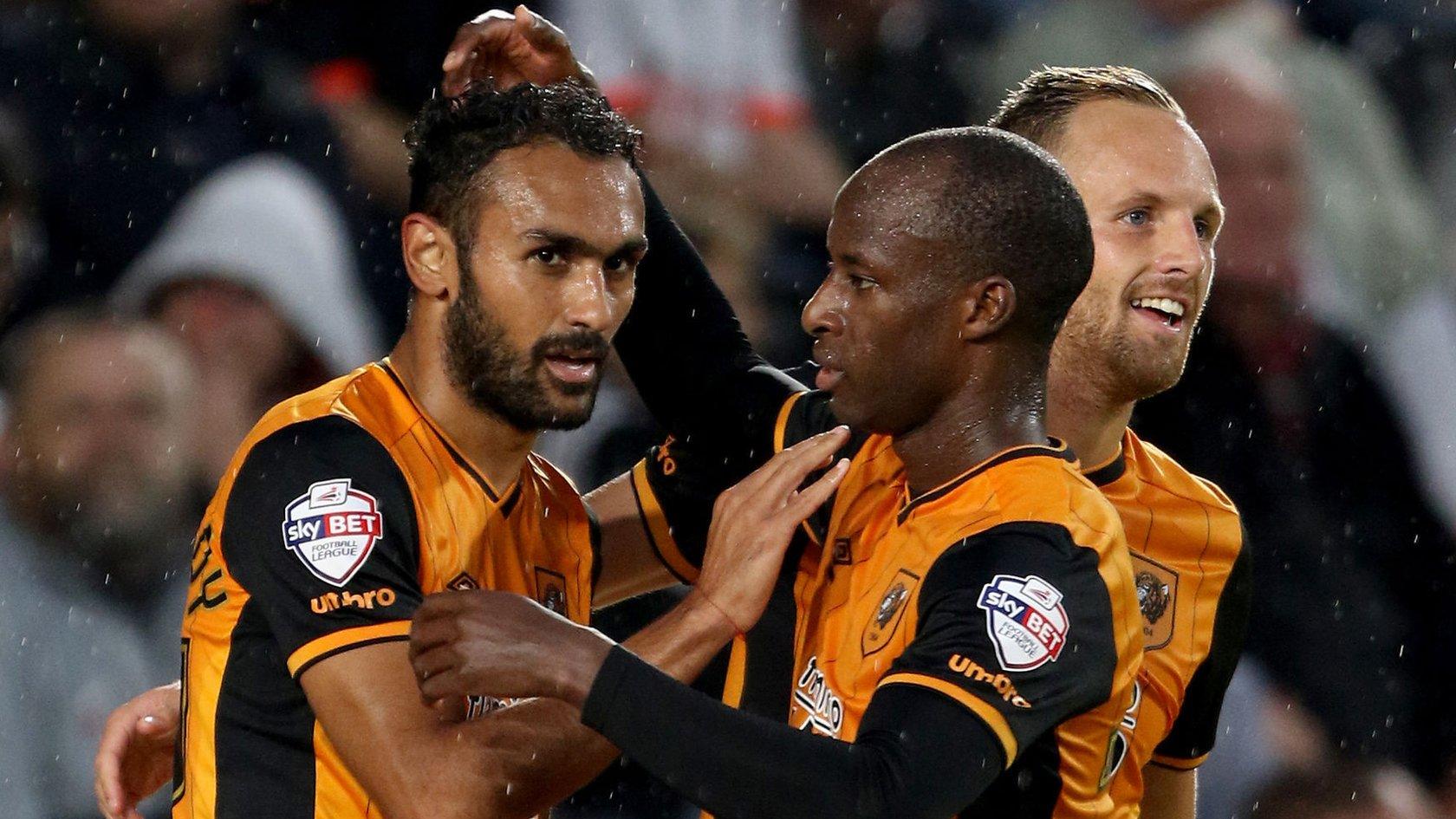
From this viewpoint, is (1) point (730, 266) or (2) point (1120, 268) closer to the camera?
(2) point (1120, 268)

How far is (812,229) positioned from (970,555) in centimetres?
291

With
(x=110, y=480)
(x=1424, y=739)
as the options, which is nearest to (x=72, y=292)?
(x=110, y=480)

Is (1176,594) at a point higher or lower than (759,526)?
lower

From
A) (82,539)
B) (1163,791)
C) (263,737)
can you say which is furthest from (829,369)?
(82,539)

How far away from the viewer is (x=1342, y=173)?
5.47 metres

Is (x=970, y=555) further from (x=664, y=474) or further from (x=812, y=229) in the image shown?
(x=812, y=229)

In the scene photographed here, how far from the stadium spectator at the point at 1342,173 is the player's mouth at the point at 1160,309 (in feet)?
8.11

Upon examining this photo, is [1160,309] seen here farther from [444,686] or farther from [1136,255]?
[444,686]

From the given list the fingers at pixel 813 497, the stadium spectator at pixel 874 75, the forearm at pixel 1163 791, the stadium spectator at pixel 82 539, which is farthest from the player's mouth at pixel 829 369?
the stadium spectator at pixel 874 75

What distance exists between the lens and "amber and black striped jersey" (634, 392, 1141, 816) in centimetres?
219

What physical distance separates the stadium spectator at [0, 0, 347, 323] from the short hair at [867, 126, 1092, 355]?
2.63m

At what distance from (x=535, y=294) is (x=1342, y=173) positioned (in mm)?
3574

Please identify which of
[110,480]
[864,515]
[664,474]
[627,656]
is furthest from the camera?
[110,480]

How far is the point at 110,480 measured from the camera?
13.3ft
